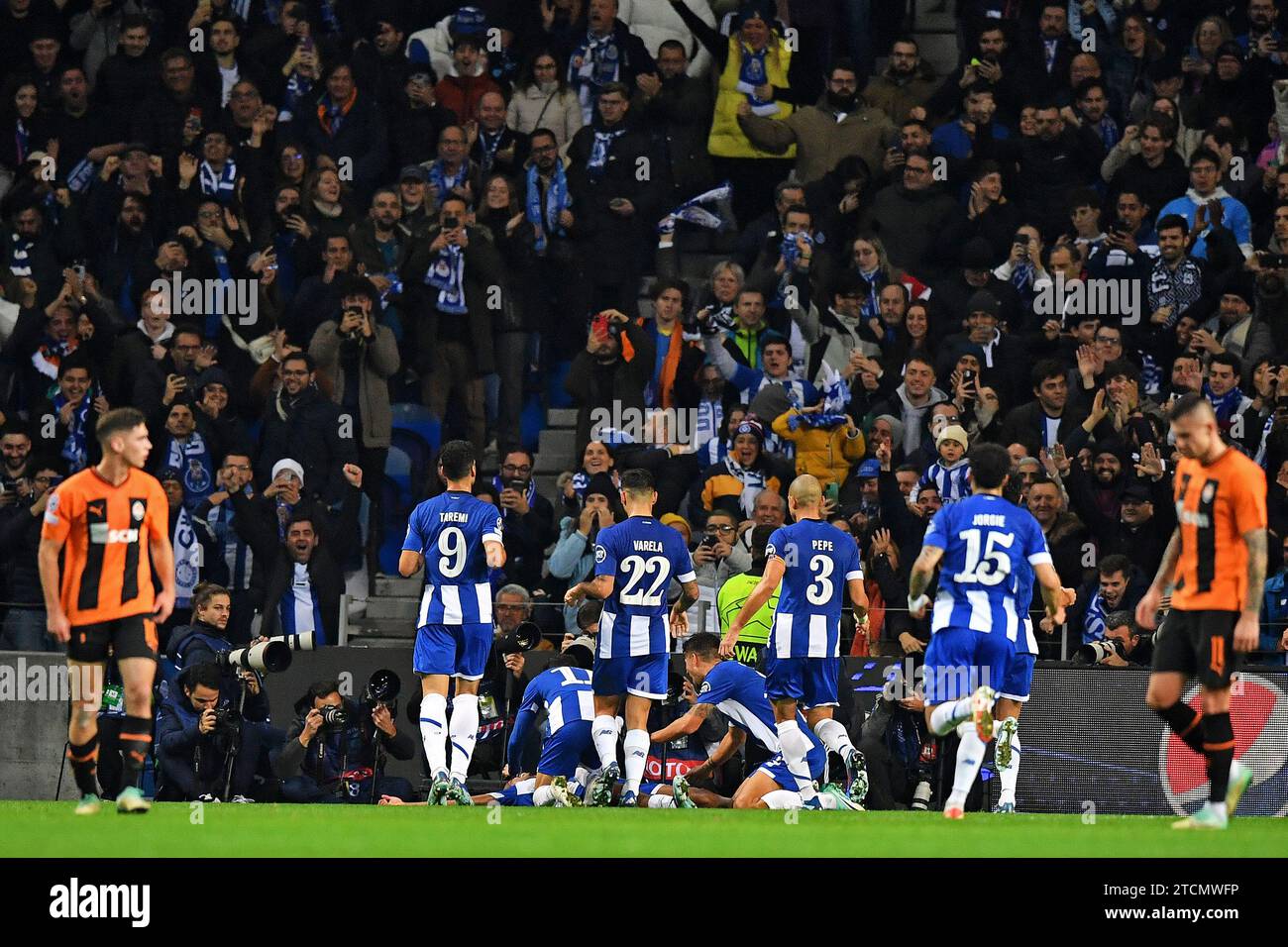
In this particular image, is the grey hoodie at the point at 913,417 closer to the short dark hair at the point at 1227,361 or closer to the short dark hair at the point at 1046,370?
the short dark hair at the point at 1046,370

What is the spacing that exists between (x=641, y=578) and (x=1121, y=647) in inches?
176

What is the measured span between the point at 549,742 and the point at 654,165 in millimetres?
7609

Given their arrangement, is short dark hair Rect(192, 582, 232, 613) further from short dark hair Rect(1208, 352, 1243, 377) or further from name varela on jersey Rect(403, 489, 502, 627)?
short dark hair Rect(1208, 352, 1243, 377)

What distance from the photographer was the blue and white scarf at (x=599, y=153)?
68.1 feet

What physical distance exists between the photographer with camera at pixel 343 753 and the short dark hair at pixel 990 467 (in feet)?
18.6

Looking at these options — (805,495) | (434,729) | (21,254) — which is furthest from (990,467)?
(21,254)

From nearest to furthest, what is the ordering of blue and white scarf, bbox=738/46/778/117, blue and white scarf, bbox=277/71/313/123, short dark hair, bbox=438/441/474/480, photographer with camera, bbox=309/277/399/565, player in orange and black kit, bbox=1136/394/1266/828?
1. player in orange and black kit, bbox=1136/394/1266/828
2. short dark hair, bbox=438/441/474/480
3. photographer with camera, bbox=309/277/399/565
4. blue and white scarf, bbox=738/46/778/117
5. blue and white scarf, bbox=277/71/313/123

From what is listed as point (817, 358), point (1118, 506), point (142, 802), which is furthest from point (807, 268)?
point (142, 802)

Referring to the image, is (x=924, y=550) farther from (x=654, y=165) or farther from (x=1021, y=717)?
(x=654, y=165)

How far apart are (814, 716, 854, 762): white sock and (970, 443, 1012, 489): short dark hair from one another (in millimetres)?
3255

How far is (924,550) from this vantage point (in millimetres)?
12203

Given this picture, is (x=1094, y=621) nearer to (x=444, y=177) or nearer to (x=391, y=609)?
(x=391, y=609)

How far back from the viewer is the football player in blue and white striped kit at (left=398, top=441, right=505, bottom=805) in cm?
1462

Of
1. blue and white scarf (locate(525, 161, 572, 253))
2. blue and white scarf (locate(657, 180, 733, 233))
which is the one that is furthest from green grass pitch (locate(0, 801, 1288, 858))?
blue and white scarf (locate(657, 180, 733, 233))
